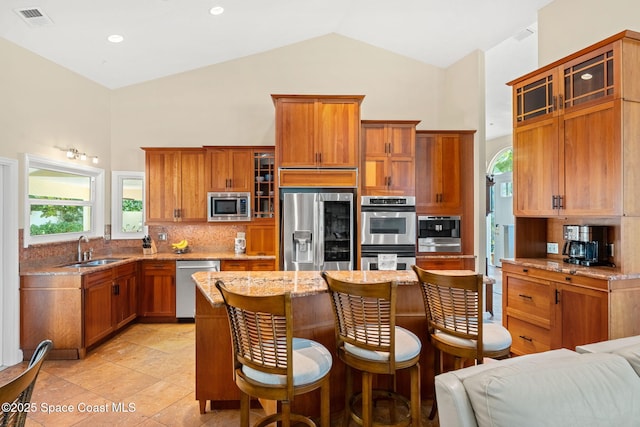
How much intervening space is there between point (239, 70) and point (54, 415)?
4.61 meters

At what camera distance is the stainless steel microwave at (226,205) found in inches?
191

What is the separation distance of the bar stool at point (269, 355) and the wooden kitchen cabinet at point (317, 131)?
2714 mm

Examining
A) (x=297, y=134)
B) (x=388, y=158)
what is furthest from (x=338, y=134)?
(x=388, y=158)

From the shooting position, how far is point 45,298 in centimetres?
348

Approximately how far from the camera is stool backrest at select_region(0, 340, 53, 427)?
3.29 ft

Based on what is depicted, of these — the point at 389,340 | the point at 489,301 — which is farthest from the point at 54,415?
the point at 489,301

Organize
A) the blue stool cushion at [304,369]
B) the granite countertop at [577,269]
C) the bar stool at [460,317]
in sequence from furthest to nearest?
the granite countertop at [577,269] → the bar stool at [460,317] → the blue stool cushion at [304,369]

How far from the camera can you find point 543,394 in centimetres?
122

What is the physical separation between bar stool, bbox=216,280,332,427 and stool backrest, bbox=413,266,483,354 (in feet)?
2.41

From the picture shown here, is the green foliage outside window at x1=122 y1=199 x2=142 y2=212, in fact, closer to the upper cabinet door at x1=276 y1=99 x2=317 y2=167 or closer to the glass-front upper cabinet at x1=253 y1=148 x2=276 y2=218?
the glass-front upper cabinet at x1=253 y1=148 x2=276 y2=218

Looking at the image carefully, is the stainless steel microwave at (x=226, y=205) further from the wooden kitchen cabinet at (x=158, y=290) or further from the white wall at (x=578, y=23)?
the white wall at (x=578, y=23)

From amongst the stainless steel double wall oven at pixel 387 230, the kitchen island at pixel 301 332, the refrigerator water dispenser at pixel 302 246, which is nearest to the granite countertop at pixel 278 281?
the kitchen island at pixel 301 332

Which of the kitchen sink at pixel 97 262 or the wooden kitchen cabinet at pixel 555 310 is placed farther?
the kitchen sink at pixel 97 262

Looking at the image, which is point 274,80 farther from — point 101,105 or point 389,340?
point 389,340
